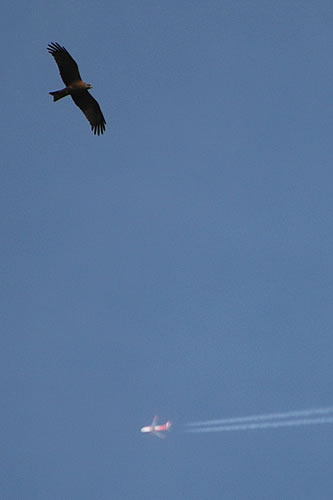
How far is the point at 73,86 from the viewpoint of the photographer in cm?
5756

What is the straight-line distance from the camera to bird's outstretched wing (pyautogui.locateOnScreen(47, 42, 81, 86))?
2248 inches

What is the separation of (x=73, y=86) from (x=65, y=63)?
977 millimetres

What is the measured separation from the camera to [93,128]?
58812 millimetres

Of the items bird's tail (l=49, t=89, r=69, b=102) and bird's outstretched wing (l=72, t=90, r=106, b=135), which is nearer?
bird's tail (l=49, t=89, r=69, b=102)

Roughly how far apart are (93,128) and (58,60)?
10.8 ft

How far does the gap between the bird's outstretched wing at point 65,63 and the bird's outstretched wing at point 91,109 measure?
862 millimetres

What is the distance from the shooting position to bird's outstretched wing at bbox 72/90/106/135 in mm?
58344

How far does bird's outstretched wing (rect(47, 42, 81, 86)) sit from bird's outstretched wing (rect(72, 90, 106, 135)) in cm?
86

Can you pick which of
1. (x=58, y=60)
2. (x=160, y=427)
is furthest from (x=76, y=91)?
(x=160, y=427)

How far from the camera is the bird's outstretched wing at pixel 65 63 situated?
57.1m

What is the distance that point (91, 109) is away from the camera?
5884cm

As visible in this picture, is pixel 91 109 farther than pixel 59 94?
Yes

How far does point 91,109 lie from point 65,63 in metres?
2.49

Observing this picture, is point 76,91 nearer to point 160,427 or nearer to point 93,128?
point 93,128
